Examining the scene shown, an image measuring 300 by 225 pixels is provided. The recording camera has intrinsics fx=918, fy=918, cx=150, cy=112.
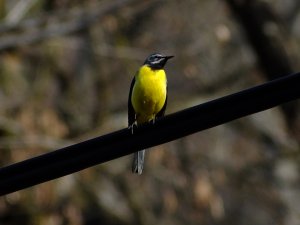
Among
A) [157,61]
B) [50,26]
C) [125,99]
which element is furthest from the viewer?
[125,99]

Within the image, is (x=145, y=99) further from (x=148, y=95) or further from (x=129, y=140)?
(x=129, y=140)

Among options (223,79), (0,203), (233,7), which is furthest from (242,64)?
(0,203)

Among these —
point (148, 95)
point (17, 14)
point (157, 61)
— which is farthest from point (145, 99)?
point (17, 14)

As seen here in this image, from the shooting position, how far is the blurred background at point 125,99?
A: 39.1ft

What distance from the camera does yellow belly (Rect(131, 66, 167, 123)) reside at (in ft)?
21.0

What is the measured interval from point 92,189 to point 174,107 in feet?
5.50

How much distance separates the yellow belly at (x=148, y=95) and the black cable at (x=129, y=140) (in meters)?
2.28

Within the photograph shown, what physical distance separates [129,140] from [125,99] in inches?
395

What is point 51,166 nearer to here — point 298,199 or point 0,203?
point 0,203

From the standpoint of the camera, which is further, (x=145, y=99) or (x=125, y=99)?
(x=125, y=99)

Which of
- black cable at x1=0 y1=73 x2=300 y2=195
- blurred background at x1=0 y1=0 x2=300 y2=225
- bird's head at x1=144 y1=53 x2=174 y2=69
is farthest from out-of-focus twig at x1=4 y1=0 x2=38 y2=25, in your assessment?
black cable at x1=0 y1=73 x2=300 y2=195

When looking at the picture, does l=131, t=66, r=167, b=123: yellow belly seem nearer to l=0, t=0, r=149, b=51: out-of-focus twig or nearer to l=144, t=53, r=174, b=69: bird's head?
l=144, t=53, r=174, b=69: bird's head

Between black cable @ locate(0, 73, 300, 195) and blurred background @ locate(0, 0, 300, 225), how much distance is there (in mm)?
6951

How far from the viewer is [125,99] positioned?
14.1 m
